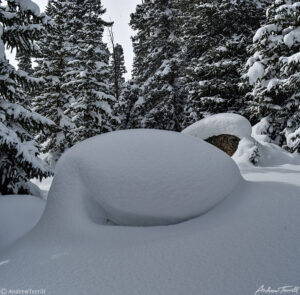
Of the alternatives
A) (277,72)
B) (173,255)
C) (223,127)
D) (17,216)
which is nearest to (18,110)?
(17,216)

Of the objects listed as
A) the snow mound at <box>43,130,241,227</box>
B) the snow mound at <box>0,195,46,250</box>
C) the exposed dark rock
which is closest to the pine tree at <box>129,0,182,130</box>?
the exposed dark rock

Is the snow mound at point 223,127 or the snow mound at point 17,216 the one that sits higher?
the snow mound at point 223,127

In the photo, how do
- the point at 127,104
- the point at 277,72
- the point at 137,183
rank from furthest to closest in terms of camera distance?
1. the point at 127,104
2. the point at 277,72
3. the point at 137,183

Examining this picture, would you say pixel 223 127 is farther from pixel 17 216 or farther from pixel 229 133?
pixel 17 216

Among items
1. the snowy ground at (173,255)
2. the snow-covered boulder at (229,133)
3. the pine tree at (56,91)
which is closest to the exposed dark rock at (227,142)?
the snow-covered boulder at (229,133)

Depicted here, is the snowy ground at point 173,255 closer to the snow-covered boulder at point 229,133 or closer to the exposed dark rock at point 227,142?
the snow-covered boulder at point 229,133

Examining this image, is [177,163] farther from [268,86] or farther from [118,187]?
[268,86]

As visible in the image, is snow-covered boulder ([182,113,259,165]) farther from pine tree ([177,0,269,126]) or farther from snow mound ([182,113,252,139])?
pine tree ([177,0,269,126])

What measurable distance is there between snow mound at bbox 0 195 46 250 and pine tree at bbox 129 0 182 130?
12.4 meters

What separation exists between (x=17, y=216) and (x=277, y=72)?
34.6 ft

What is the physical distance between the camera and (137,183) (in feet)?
11.3

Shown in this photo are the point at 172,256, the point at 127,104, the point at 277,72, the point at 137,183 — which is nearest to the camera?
the point at 172,256

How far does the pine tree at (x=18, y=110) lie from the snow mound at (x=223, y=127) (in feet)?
20.1

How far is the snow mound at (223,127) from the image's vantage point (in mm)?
9766
